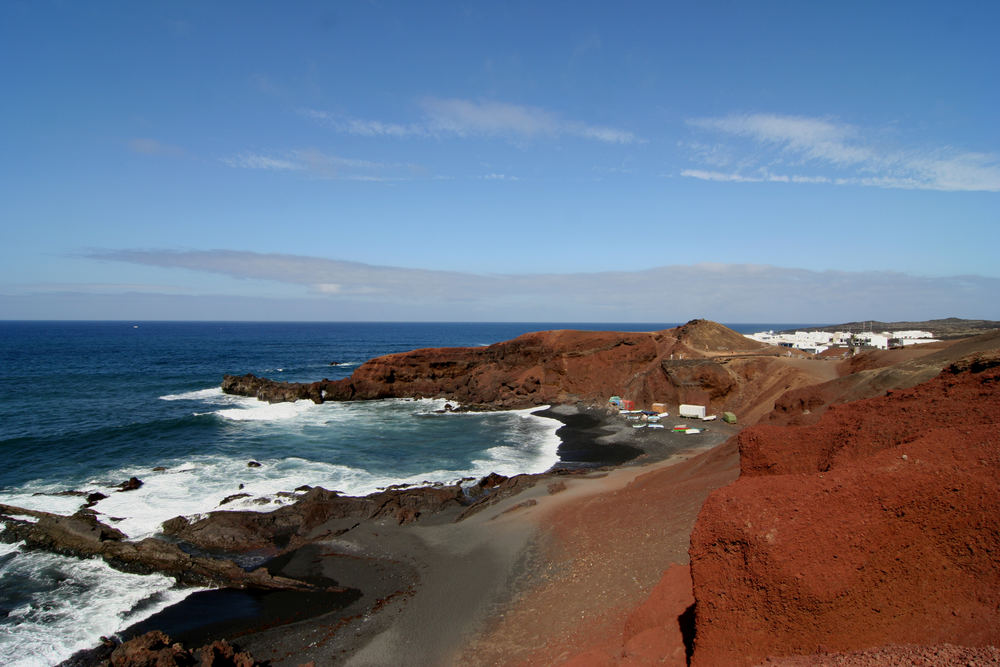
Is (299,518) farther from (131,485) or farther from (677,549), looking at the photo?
(677,549)

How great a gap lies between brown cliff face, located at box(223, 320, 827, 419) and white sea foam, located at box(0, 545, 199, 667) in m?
35.4

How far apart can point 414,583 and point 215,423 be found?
30806 millimetres

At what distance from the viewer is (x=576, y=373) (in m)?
54.2

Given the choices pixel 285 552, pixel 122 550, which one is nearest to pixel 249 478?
pixel 122 550

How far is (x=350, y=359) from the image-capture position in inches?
3949

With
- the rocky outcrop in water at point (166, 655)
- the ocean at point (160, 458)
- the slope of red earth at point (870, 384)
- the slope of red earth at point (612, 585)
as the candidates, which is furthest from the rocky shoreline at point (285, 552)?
the slope of red earth at point (870, 384)

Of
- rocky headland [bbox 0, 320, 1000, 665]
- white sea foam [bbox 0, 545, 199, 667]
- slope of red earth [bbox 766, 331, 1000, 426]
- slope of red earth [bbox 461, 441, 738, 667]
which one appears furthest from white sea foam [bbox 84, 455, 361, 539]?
slope of red earth [bbox 766, 331, 1000, 426]

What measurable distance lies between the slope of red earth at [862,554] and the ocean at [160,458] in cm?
1542

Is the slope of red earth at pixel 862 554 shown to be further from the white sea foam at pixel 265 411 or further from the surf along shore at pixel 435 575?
the white sea foam at pixel 265 411

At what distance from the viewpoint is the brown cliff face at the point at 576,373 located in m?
42.9

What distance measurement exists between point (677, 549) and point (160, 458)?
96.5ft

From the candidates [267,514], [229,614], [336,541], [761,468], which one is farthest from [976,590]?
[267,514]

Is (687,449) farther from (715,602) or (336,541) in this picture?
(715,602)

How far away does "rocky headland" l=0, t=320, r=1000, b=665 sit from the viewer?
6.14 metres
